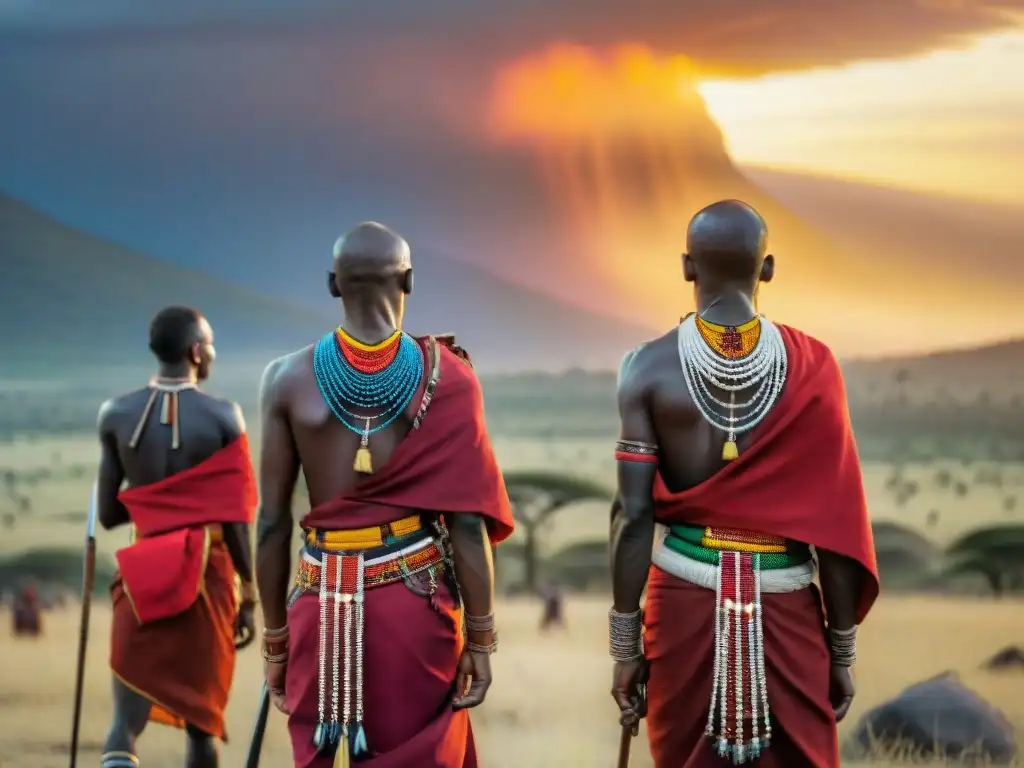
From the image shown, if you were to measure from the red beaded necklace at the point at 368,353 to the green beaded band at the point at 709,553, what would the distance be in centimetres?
81

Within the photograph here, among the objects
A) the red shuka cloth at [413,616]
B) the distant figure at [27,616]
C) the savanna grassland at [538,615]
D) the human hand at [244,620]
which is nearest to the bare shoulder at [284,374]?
the red shuka cloth at [413,616]

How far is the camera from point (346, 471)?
11.4 feet

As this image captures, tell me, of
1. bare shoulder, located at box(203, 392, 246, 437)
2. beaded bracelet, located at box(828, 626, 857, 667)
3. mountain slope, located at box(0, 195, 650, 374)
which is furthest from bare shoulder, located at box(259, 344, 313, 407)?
mountain slope, located at box(0, 195, 650, 374)

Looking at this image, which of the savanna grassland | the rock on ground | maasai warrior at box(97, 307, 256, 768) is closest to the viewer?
maasai warrior at box(97, 307, 256, 768)

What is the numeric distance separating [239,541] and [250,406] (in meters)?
3.43

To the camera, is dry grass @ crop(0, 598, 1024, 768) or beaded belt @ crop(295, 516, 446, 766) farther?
dry grass @ crop(0, 598, 1024, 768)

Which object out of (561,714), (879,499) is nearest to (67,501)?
(561,714)

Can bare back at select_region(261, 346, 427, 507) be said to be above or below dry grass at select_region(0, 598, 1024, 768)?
above

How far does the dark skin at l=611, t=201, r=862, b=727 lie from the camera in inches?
134

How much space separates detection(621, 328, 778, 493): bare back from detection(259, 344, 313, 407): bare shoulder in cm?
79

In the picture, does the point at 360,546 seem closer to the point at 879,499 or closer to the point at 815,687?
the point at 815,687

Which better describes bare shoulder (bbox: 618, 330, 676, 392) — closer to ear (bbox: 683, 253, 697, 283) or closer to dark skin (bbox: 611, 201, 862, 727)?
dark skin (bbox: 611, 201, 862, 727)

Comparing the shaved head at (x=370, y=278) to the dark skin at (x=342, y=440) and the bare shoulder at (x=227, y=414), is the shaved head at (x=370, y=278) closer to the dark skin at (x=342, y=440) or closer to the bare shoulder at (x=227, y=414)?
the dark skin at (x=342, y=440)

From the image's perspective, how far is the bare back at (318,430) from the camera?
3.46 metres
